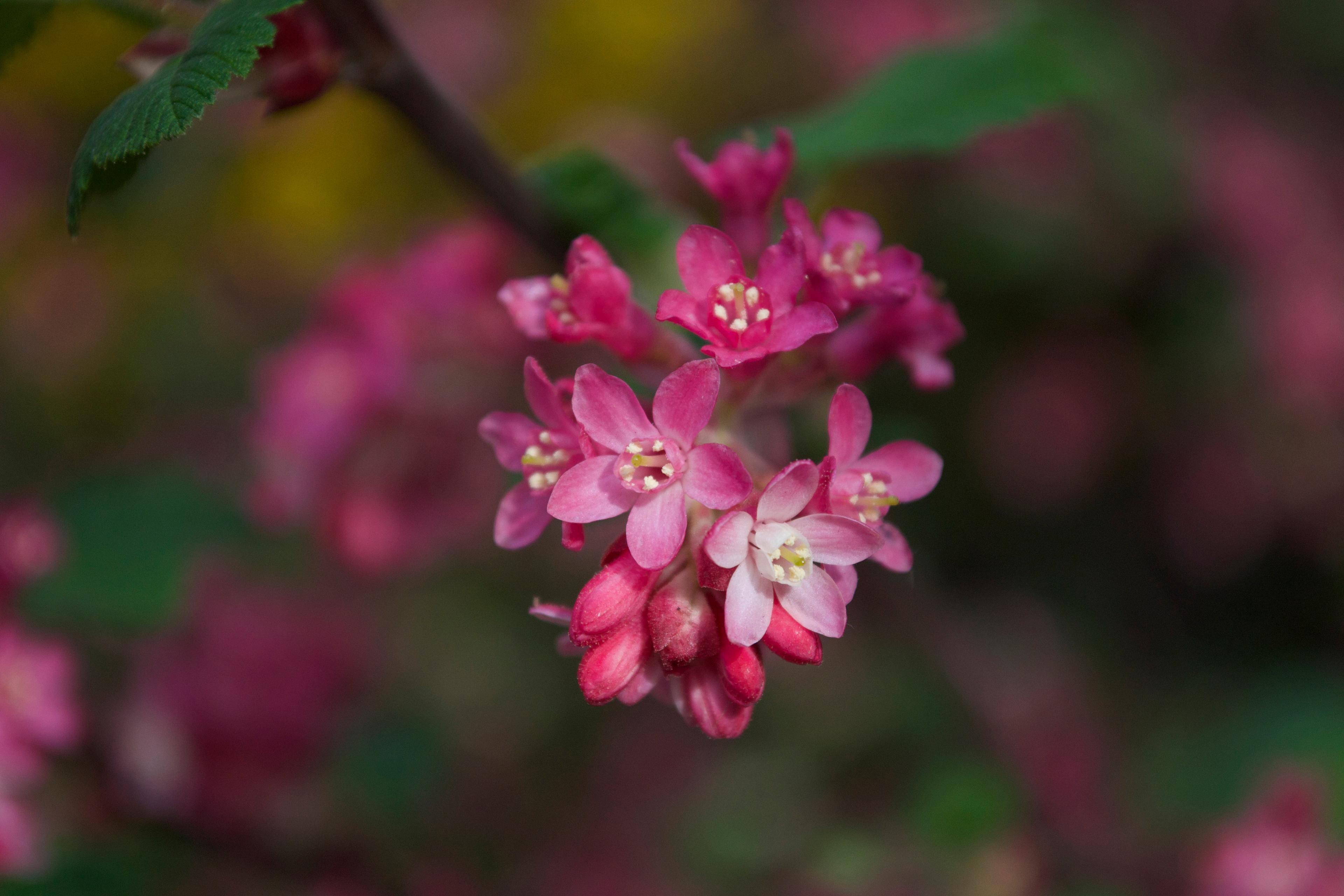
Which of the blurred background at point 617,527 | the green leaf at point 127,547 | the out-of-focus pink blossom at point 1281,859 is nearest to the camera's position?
the green leaf at point 127,547

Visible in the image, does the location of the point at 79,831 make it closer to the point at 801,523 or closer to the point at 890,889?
the point at 890,889

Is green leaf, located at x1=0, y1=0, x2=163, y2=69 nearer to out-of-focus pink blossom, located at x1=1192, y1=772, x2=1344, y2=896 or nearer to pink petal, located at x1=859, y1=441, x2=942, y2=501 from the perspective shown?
pink petal, located at x1=859, y1=441, x2=942, y2=501

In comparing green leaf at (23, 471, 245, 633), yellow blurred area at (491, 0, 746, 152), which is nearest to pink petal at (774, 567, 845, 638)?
green leaf at (23, 471, 245, 633)

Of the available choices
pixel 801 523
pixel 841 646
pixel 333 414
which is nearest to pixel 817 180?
pixel 801 523

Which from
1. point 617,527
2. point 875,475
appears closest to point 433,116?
point 875,475

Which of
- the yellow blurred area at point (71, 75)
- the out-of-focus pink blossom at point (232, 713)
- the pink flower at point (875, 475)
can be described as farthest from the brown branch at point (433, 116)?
the yellow blurred area at point (71, 75)

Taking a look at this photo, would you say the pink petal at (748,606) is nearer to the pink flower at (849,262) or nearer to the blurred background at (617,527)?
the pink flower at (849,262)

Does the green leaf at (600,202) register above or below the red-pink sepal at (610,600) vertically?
above
